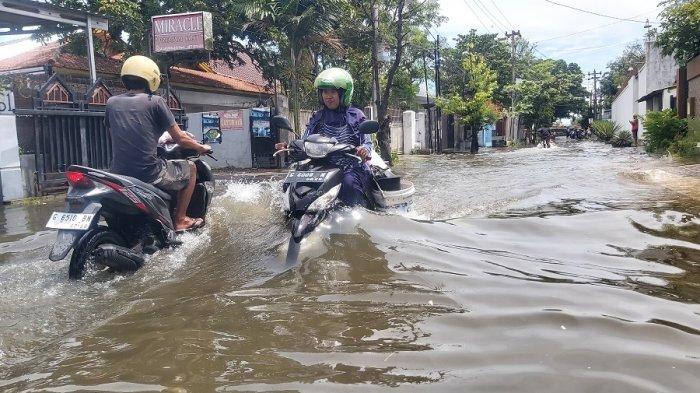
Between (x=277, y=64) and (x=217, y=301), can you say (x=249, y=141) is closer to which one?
(x=277, y=64)

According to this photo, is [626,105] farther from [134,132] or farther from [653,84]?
[134,132]

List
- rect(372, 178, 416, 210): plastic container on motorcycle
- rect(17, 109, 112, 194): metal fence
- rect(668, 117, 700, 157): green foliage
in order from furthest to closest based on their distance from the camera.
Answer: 1. rect(668, 117, 700, 157): green foliage
2. rect(17, 109, 112, 194): metal fence
3. rect(372, 178, 416, 210): plastic container on motorcycle

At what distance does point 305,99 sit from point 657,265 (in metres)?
18.8

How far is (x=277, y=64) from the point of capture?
63.4 feet

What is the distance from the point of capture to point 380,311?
10.1 feet

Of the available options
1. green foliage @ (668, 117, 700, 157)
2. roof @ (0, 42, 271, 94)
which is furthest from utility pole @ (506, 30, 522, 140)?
green foliage @ (668, 117, 700, 157)

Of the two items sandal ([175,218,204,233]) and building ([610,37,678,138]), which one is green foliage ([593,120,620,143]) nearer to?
building ([610,37,678,138])

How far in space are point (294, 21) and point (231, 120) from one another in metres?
3.54

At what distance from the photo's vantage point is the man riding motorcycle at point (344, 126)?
5.06 meters

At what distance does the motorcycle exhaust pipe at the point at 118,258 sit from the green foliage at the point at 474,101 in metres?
28.2

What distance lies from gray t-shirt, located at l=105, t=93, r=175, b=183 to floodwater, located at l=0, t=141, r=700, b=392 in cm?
72

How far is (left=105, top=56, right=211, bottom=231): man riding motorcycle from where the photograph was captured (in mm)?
4465

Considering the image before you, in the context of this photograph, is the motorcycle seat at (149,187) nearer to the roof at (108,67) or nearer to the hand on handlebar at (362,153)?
the hand on handlebar at (362,153)

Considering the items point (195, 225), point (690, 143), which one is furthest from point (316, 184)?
point (690, 143)
